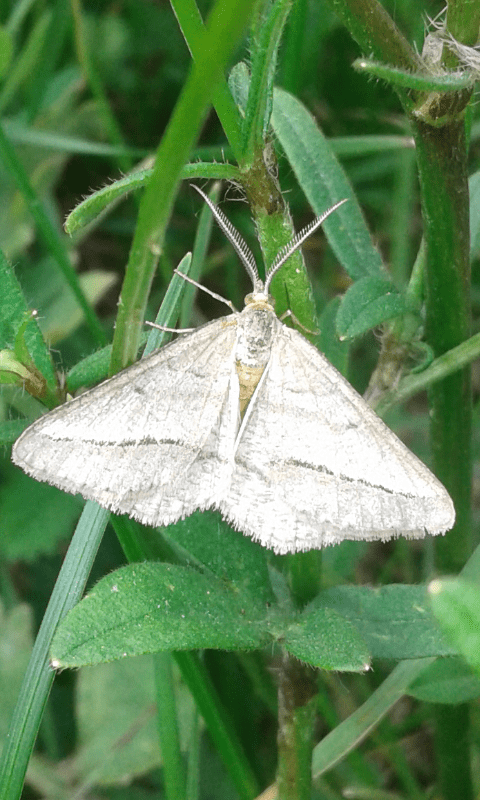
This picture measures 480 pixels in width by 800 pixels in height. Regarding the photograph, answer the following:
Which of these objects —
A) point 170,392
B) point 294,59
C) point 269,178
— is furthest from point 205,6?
point 269,178

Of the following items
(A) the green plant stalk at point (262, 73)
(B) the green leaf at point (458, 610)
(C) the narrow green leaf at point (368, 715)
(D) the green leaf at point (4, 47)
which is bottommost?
(C) the narrow green leaf at point (368, 715)

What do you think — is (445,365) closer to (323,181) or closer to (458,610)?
(323,181)

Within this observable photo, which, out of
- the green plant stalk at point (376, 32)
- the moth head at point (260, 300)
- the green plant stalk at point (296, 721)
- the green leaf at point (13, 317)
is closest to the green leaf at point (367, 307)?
the moth head at point (260, 300)

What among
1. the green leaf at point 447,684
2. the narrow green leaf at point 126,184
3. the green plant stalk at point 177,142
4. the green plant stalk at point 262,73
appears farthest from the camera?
the green leaf at point 447,684

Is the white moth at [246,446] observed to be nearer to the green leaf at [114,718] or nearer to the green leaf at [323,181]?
the green leaf at [323,181]

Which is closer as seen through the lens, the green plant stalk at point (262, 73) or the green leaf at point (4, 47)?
the green plant stalk at point (262, 73)
